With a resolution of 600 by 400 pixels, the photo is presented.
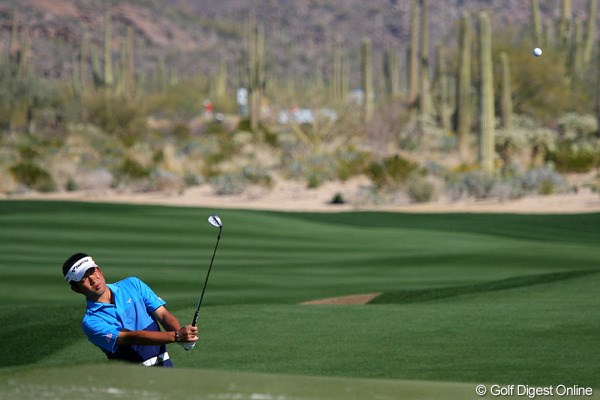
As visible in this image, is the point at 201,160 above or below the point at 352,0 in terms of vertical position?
below

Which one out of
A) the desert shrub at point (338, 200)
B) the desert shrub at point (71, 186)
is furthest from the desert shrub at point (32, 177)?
the desert shrub at point (338, 200)

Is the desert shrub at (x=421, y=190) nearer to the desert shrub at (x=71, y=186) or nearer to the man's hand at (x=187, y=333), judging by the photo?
the desert shrub at (x=71, y=186)

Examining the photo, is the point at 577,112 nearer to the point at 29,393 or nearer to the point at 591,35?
the point at 591,35

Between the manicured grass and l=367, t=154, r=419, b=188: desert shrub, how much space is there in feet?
25.2

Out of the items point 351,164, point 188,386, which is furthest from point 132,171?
point 188,386

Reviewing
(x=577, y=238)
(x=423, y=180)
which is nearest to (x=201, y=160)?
(x=423, y=180)

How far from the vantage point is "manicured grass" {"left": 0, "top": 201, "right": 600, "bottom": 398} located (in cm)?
917

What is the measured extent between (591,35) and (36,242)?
126ft

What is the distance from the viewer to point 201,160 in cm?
4453

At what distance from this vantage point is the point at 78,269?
20.6 feet

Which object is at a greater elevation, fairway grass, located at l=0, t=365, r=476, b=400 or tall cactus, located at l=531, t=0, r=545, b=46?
tall cactus, located at l=531, t=0, r=545, b=46

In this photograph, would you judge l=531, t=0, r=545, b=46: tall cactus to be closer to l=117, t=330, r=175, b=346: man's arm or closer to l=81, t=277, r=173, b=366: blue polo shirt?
l=81, t=277, r=173, b=366: blue polo shirt

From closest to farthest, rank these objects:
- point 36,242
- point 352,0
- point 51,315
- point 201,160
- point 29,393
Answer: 1. point 29,393
2. point 51,315
3. point 36,242
4. point 201,160
5. point 352,0

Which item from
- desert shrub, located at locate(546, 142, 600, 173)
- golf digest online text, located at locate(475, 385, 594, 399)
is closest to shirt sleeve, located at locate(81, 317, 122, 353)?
golf digest online text, located at locate(475, 385, 594, 399)
